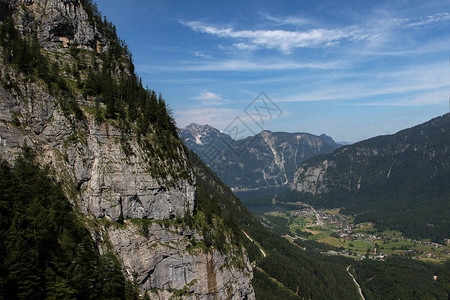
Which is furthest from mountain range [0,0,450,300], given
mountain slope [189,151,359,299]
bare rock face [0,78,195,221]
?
mountain slope [189,151,359,299]

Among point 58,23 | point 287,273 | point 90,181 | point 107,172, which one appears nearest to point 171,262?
point 107,172

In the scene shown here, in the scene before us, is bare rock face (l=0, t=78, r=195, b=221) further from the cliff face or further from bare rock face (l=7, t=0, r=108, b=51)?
bare rock face (l=7, t=0, r=108, b=51)

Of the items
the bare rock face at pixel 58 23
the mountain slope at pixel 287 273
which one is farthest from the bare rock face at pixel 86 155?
the mountain slope at pixel 287 273

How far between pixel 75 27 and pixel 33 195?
42888mm

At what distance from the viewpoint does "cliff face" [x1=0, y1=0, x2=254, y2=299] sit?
148 feet

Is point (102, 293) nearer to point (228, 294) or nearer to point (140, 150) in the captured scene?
point (140, 150)

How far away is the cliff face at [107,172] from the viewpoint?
45.0m

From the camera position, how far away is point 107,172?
48.1 metres

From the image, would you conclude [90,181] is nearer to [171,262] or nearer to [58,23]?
[171,262]

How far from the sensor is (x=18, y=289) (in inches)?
1116

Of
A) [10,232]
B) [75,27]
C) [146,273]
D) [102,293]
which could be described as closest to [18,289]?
[10,232]

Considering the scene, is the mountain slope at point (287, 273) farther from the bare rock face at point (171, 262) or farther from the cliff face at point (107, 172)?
the cliff face at point (107, 172)

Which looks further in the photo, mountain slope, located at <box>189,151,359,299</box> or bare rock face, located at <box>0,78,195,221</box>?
mountain slope, located at <box>189,151,359,299</box>

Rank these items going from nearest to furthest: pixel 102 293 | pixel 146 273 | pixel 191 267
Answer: pixel 102 293 < pixel 146 273 < pixel 191 267
